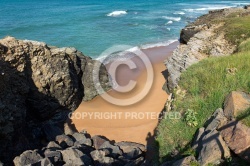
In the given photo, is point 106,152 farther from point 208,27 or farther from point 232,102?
point 208,27

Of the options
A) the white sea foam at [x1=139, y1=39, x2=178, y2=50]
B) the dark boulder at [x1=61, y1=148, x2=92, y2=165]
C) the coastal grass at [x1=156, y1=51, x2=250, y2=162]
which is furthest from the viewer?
the white sea foam at [x1=139, y1=39, x2=178, y2=50]

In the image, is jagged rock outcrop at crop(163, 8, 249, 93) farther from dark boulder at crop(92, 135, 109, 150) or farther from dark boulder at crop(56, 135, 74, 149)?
dark boulder at crop(56, 135, 74, 149)

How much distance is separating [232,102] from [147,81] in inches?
509

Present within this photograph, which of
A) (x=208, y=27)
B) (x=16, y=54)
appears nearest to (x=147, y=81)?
(x=208, y=27)

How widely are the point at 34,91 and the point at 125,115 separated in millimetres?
5487

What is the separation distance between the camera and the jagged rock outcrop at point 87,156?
11273 millimetres

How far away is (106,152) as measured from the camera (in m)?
12.3

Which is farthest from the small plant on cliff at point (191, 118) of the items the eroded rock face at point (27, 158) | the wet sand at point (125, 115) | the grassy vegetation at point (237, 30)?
the grassy vegetation at point (237, 30)

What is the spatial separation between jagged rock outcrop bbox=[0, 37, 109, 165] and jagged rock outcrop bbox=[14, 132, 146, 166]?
1715mm

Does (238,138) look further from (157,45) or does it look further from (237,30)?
(157,45)

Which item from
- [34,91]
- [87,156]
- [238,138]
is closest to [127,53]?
[34,91]

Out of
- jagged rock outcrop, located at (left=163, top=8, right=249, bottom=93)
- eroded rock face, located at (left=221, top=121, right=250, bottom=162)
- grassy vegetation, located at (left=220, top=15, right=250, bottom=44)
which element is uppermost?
grassy vegetation, located at (left=220, top=15, right=250, bottom=44)

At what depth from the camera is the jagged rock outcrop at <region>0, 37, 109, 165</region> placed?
1355cm

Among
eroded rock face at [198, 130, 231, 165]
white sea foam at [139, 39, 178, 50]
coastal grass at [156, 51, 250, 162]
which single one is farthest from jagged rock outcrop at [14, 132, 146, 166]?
white sea foam at [139, 39, 178, 50]
